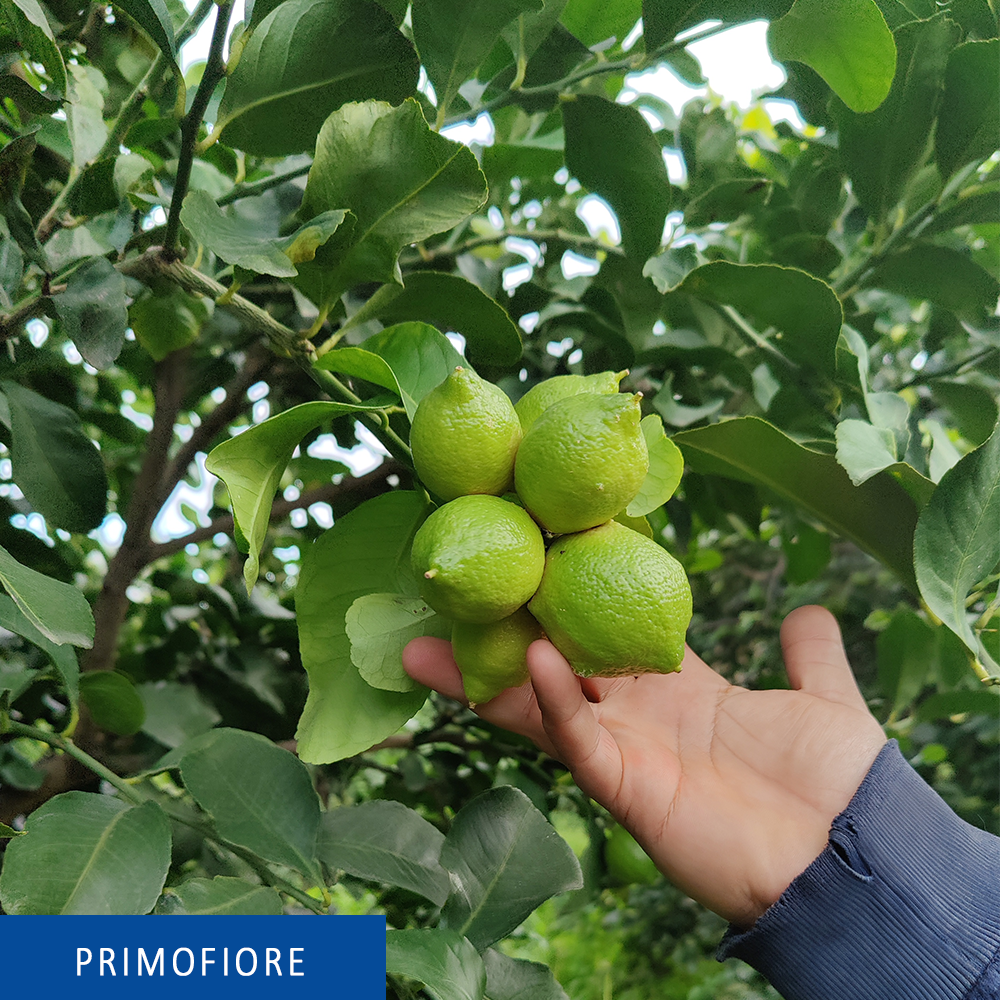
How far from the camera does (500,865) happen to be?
63 centimetres

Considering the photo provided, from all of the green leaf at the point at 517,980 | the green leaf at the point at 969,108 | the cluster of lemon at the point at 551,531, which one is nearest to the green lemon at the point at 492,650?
the cluster of lemon at the point at 551,531

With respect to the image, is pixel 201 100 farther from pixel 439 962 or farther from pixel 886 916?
pixel 886 916

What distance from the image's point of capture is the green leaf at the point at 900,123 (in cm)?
69

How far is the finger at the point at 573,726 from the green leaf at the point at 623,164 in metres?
0.40

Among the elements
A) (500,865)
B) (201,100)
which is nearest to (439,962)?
(500,865)

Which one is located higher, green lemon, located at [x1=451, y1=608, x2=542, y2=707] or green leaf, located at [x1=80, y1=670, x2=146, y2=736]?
green lemon, located at [x1=451, y1=608, x2=542, y2=707]

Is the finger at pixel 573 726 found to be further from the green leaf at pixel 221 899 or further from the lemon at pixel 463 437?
the green leaf at pixel 221 899

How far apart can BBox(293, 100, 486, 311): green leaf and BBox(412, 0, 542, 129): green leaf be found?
0.11 metres

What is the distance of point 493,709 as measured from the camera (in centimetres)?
71

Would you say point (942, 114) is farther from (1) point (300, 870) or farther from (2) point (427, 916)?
(2) point (427, 916)

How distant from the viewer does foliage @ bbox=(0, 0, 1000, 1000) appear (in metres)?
0.55

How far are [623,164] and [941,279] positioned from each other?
0.40 metres

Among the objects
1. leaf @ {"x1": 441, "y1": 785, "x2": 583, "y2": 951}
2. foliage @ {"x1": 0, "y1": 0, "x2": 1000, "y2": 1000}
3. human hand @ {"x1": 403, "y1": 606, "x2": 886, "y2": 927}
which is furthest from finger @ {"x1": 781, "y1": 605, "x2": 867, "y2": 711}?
leaf @ {"x1": 441, "y1": 785, "x2": 583, "y2": 951}

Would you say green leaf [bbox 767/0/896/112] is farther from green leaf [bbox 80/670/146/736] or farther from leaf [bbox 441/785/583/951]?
green leaf [bbox 80/670/146/736]
